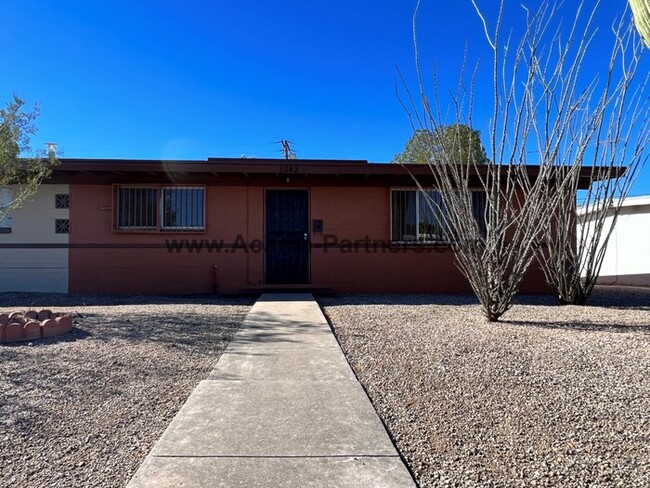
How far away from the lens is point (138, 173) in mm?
10727

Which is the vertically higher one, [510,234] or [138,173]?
[138,173]

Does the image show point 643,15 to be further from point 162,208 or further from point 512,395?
point 162,208

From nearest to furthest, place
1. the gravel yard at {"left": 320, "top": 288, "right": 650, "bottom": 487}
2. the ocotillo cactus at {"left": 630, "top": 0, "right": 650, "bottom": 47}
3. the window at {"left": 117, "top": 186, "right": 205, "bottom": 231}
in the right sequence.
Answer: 1. the gravel yard at {"left": 320, "top": 288, "right": 650, "bottom": 487}
2. the ocotillo cactus at {"left": 630, "top": 0, "right": 650, "bottom": 47}
3. the window at {"left": 117, "top": 186, "right": 205, "bottom": 231}

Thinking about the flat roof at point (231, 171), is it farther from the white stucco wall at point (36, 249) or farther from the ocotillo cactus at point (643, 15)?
the ocotillo cactus at point (643, 15)

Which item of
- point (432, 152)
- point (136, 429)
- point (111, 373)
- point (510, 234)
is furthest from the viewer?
point (510, 234)

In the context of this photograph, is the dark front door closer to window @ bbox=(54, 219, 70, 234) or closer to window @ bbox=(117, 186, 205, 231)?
window @ bbox=(117, 186, 205, 231)

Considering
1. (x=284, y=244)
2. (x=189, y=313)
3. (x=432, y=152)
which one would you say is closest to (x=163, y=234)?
(x=284, y=244)

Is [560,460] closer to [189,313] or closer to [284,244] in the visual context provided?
[189,313]

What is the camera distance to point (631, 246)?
1641 cm

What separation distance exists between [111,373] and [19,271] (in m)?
8.22

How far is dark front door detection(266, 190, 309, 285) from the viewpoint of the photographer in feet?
36.5

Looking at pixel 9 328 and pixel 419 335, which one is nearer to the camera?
pixel 9 328

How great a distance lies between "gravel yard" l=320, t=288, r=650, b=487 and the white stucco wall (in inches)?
291

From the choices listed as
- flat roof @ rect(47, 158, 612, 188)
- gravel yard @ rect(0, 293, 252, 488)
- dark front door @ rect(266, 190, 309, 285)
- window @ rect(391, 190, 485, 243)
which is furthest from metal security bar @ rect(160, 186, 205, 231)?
window @ rect(391, 190, 485, 243)
